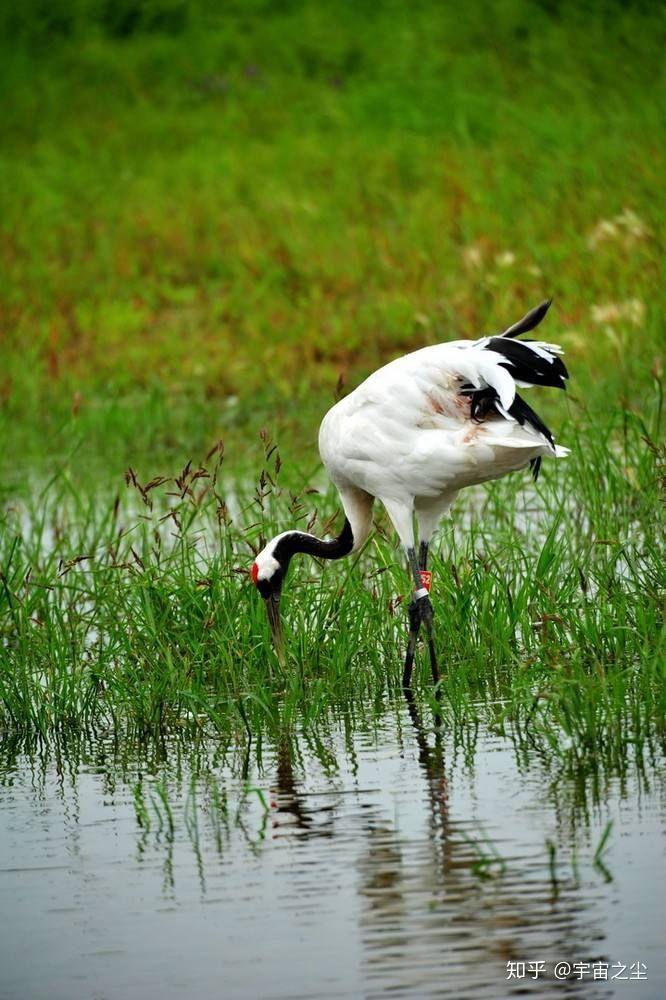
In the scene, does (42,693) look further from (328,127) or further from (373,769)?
(328,127)

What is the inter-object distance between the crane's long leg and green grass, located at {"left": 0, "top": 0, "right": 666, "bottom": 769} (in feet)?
0.29

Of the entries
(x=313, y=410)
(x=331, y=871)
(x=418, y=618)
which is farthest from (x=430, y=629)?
(x=313, y=410)

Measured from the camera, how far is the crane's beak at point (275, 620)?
20.7 ft

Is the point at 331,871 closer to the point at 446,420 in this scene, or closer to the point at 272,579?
the point at 272,579

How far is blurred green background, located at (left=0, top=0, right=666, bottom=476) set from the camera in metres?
12.6

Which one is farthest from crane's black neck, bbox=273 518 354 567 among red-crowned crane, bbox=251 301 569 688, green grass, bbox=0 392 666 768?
green grass, bbox=0 392 666 768

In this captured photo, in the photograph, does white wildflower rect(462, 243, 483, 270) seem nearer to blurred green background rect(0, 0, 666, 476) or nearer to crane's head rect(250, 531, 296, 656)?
blurred green background rect(0, 0, 666, 476)

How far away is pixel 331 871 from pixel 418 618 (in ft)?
6.98

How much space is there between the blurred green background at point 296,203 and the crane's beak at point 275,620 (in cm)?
200

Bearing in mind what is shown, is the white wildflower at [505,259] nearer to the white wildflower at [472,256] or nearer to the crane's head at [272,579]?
the white wildflower at [472,256]

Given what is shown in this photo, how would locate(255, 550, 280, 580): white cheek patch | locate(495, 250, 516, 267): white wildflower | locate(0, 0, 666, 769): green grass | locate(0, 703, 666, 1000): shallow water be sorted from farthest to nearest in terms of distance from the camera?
locate(495, 250, 516, 267): white wildflower
locate(255, 550, 280, 580): white cheek patch
locate(0, 0, 666, 769): green grass
locate(0, 703, 666, 1000): shallow water

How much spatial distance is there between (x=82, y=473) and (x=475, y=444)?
4.73 meters

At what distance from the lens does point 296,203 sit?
17.0 metres

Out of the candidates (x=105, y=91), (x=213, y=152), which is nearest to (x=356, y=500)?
(x=213, y=152)
